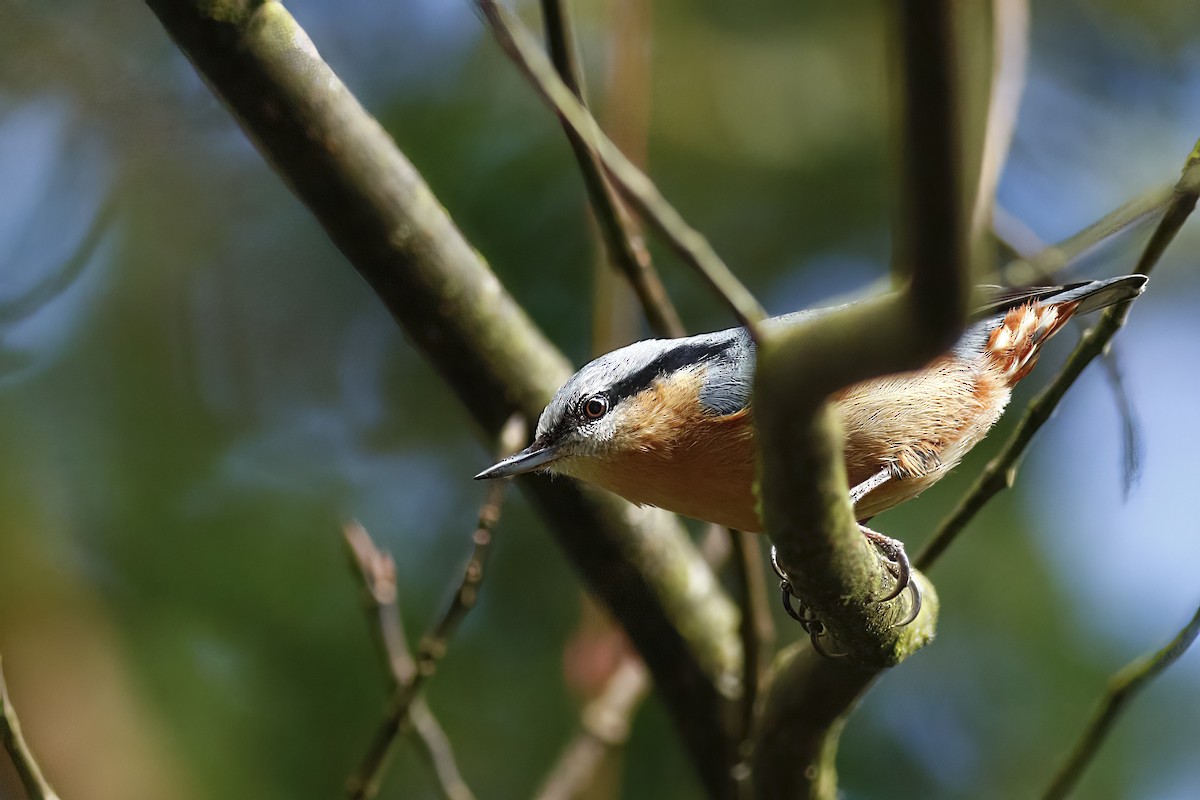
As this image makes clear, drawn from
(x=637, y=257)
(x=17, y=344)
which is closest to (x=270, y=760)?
(x=17, y=344)

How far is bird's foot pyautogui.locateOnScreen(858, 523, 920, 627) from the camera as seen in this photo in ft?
6.13

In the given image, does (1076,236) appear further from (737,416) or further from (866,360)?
(866,360)

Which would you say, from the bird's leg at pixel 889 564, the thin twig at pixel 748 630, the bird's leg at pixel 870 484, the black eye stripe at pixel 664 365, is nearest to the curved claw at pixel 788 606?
the bird's leg at pixel 889 564

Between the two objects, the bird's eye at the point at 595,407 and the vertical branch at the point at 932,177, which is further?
the bird's eye at the point at 595,407

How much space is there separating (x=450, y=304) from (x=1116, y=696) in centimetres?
161

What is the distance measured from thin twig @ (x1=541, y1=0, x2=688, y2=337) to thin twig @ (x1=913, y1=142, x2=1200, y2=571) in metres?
0.86

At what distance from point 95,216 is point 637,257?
2968 millimetres

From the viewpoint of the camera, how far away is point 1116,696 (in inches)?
90.0

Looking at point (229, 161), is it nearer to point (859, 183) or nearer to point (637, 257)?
point (859, 183)

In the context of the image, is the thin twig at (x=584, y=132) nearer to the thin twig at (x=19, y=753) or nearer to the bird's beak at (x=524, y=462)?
the bird's beak at (x=524, y=462)

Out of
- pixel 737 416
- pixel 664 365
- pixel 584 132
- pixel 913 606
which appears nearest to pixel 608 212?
pixel 664 365

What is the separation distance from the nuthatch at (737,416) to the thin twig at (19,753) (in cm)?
101

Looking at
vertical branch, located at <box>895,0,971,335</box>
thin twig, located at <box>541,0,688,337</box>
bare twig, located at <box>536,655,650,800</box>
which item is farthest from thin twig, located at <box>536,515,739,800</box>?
vertical branch, located at <box>895,0,971,335</box>

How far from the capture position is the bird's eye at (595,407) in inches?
100
